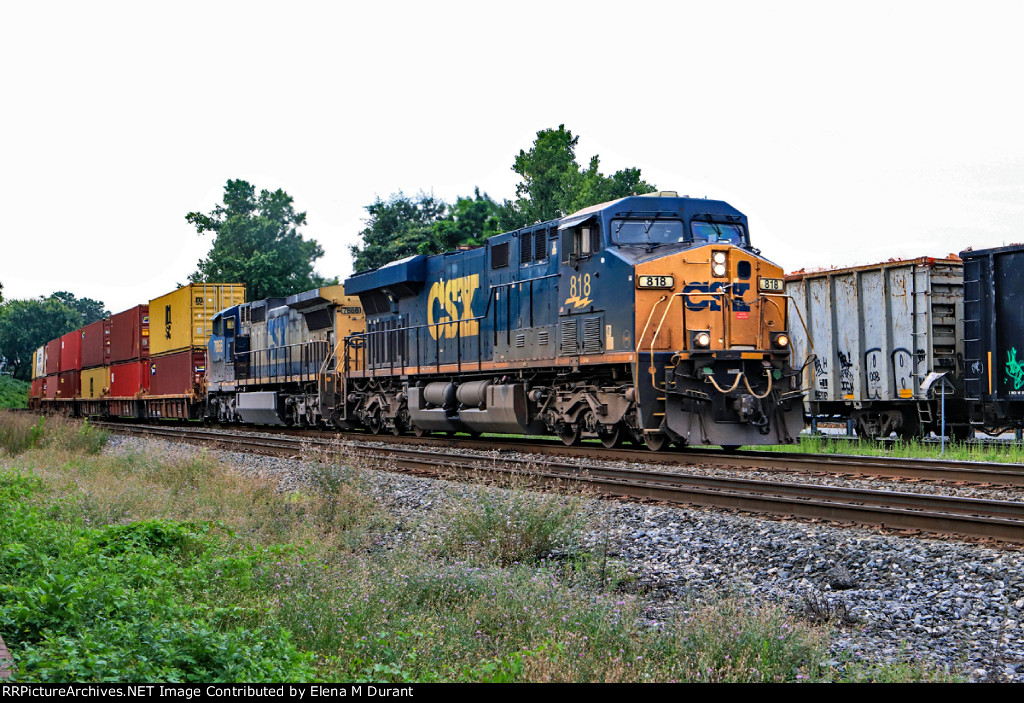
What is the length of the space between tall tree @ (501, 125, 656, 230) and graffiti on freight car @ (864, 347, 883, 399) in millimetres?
26289

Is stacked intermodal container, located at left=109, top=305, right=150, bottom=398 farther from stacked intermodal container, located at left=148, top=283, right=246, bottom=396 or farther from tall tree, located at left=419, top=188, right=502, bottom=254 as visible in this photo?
tall tree, located at left=419, top=188, right=502, bottom=254

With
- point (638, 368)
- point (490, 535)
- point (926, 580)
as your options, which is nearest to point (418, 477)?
point (638, 368)

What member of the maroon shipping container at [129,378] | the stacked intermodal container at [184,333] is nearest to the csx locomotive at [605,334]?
the stacked intermodal container at [184,333]

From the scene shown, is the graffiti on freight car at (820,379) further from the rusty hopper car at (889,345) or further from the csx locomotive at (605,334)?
the csx locomotive at (605,334)

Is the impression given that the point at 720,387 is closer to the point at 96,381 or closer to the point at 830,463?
the point at 830,463

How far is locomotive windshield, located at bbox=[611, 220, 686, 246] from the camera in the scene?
13.9m

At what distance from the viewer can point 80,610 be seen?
5.13 meters

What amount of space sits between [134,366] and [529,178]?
2470 cm

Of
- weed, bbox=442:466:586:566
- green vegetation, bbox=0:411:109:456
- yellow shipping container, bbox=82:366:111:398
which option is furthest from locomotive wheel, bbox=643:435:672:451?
yellow shipping container, bbox=82:366:111:398

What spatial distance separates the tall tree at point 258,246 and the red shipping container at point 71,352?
33.5 feet

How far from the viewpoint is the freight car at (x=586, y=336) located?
42.9 feet

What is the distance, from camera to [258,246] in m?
56.8

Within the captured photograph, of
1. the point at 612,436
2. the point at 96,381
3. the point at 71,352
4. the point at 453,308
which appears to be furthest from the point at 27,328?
the point at 612,436

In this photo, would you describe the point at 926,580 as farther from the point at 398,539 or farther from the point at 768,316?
the point at 768,316
